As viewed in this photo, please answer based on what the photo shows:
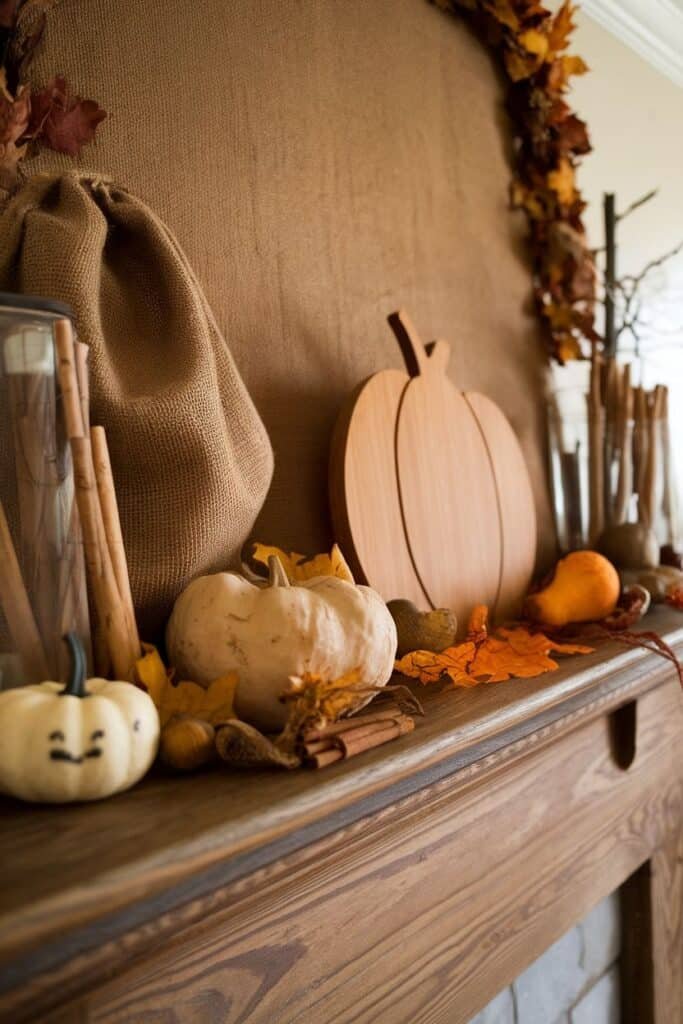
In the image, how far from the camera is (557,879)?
2.92 feet

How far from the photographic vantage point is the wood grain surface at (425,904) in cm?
51

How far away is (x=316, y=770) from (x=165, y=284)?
14.5 inches

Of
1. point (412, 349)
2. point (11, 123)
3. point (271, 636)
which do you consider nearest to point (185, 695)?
point (271, 636)

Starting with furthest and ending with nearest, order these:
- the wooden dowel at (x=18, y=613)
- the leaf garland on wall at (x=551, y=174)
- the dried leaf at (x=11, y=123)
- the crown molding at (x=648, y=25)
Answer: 1. the crown molding at (x=648, y=25)
2. the leaf garland on wall at (x=551, y=174)
3. the dried leaf at (x=11, y=123)
4. the wooden dowel at (x=18, y=613)

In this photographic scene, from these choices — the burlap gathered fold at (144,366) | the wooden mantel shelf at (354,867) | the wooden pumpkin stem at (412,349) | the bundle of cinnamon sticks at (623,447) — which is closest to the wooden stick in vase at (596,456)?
the bundle of cinnamon sticks at (623,447)

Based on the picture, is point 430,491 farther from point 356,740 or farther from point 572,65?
point 572,65

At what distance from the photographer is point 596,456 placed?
1.21m

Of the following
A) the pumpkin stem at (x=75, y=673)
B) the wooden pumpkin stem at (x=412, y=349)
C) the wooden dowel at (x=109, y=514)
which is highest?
the wooden pumpkin stem at (x=412, y=349)

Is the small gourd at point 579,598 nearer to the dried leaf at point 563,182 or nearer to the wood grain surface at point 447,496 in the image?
the wood grain surface at point 447,496

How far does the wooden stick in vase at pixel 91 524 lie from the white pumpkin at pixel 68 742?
90 mm

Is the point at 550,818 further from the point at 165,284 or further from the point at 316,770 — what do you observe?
the point at 165,284

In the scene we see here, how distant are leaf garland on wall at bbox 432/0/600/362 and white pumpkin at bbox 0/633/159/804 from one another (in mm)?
1044

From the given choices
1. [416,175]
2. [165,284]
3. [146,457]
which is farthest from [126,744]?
[416,175]

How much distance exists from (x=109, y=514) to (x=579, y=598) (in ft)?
1.84
